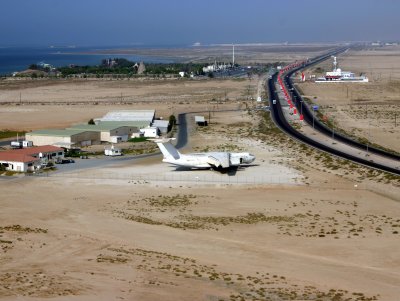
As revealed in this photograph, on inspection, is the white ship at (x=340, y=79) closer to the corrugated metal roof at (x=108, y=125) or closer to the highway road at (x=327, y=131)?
the highway road at (x=327, y=131)

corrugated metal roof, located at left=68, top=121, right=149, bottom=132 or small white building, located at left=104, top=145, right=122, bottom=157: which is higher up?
corrugated metal roof, located at left=68, top=121, right=149, bottom=132

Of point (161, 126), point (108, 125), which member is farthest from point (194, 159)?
point (161, 126)

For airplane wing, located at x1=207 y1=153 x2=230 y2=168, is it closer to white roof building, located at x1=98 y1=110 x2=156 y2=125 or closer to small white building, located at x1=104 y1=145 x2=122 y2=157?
small white building, located at x1=104 y1=145 x2=122 y2=157

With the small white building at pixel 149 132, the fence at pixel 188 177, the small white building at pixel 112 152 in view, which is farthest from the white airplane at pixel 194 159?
the small white building at pixel 149 132

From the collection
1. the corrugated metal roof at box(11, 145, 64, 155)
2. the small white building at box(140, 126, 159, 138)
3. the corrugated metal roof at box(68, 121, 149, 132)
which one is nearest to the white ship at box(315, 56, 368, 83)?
the corrugated metal roof at box(68, 121, 149, 132)

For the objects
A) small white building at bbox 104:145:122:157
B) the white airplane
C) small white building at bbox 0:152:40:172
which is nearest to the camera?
the white airplane

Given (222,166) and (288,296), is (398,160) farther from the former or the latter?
(288,296)

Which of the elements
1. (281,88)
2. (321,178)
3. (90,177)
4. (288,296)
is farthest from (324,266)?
(281,88)
